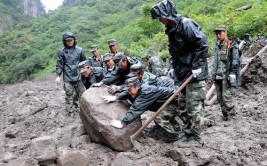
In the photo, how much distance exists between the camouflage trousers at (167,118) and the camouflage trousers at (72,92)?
282 cm

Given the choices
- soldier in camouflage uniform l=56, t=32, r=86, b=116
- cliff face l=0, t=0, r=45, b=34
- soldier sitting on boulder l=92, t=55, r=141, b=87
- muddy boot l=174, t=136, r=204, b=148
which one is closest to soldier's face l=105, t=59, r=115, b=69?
soldier sitting on boulder l=92, t=55, r=141, b=87

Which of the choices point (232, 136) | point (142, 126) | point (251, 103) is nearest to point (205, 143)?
point (232, 136)

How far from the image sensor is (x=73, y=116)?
768 centimetres

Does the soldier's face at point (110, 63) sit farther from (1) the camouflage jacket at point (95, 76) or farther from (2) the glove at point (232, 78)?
(2) the glove at point (232, 78)

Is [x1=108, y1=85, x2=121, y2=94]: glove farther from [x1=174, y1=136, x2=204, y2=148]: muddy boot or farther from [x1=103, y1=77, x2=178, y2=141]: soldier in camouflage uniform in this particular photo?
[x1=174, y1=136, x2=204, y2=148]: muddy boot

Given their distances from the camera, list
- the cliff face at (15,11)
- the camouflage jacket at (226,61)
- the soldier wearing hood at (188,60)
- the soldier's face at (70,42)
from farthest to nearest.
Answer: the cliff face at (15,11) → the soldier's face at (70,42) → the camouflage jacket at (226,61) → the soldier wearing hood at (188,60)

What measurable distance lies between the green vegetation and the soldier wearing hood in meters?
6.68

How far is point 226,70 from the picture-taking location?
5980 millimetres

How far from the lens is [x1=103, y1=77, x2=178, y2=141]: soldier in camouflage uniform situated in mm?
4664

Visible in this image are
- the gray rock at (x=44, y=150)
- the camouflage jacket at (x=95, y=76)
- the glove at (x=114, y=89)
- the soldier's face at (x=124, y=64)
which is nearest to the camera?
the gray rock at (x=44, y=150)

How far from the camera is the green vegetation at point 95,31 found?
17.6 m

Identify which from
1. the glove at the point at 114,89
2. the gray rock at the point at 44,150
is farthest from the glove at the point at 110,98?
the gray rock at the point at 44,150

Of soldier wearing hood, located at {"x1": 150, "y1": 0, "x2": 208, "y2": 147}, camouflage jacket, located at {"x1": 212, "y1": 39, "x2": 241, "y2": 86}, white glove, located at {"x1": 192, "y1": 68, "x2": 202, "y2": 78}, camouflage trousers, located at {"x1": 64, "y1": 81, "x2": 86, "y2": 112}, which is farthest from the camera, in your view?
camouflage trousers, located at {"x1": 64, "y1": 81, "x2": 86, "y2": 112}

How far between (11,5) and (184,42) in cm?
8121
